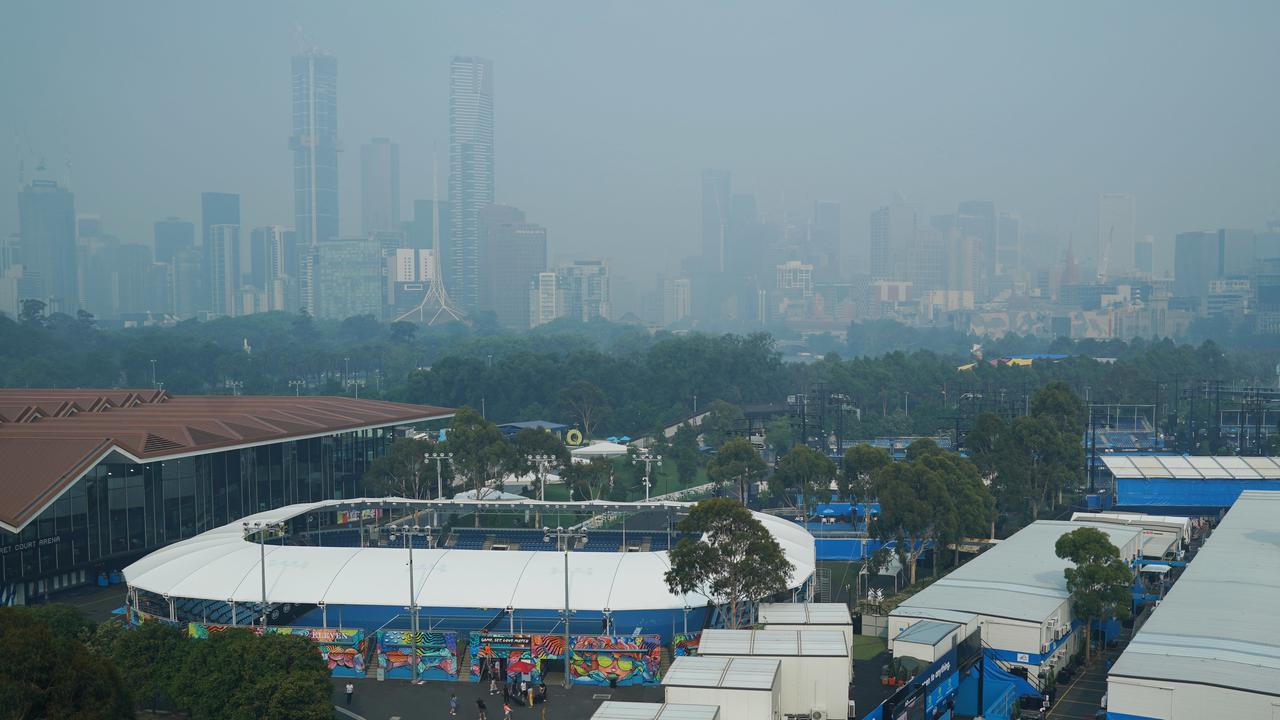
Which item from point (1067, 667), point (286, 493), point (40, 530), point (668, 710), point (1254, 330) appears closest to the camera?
point (668, 710)

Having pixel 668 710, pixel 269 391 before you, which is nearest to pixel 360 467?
pixel 668 710

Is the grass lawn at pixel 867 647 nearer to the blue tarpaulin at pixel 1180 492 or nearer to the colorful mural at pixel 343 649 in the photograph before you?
the colorful mural at pixel 343 649

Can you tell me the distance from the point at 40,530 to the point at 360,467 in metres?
17.1

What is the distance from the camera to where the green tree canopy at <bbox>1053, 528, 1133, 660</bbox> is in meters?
27.2

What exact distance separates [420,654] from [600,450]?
1488 inches

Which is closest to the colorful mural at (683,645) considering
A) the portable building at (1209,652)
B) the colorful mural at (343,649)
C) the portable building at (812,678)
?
the portable building at (812,678)

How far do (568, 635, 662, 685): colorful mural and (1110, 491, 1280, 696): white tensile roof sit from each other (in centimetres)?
956

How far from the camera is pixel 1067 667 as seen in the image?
89.4 ft

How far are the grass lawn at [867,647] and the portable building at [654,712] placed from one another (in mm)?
8470

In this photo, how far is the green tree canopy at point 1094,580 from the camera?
1070 inches

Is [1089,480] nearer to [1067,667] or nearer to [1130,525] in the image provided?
[1130,525]

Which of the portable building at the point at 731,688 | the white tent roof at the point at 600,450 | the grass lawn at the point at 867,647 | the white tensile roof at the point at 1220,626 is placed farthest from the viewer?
the white tent roof at the point at 600,450

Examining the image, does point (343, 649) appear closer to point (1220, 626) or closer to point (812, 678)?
point (812, 678)

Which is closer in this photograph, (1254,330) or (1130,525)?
(1130,525)
